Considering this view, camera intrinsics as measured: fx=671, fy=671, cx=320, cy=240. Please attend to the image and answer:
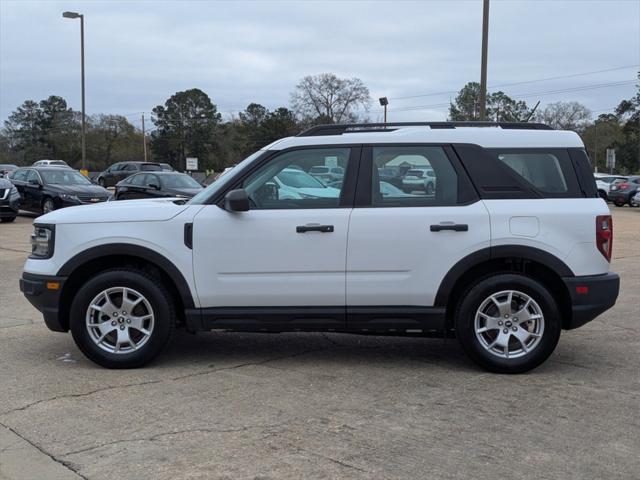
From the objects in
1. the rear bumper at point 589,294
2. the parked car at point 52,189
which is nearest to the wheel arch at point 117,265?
the rear bumper at point 589,294

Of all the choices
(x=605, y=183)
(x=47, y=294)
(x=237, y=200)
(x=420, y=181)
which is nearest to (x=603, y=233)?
(x=420, y=181)

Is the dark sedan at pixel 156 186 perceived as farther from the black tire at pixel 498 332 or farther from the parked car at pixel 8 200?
the black tire at pixel 498 332

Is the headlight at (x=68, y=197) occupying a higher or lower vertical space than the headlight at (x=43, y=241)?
higher

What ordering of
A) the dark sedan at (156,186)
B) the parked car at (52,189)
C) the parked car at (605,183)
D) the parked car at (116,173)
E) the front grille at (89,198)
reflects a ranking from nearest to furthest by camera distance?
1. the parked car at (52,189)
2. the front grille at (89,198)
3. the dark sedan at (156,186)
4. the parked car at (605,183)
5. the parked car at (116,173)

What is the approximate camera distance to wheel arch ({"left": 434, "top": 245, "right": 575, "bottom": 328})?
5.14 metres

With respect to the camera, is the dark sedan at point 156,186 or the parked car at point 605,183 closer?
the dark sedan at point 156,186

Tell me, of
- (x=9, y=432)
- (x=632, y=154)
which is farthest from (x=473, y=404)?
(x=632, y=154)

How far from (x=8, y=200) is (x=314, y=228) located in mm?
15027

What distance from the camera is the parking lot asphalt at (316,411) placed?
3.62 meters

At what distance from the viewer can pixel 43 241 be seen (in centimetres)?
539

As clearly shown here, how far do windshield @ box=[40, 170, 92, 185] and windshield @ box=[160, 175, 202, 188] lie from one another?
2298mm

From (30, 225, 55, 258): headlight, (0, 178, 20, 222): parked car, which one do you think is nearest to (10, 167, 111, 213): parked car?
(0, 178, 20, 222): parked car

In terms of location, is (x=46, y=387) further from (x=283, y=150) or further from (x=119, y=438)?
(x=283, y=150)

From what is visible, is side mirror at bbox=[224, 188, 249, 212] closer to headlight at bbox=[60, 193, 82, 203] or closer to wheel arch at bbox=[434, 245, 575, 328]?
wheel arch at bbox=[434, 245, 575, 328]
